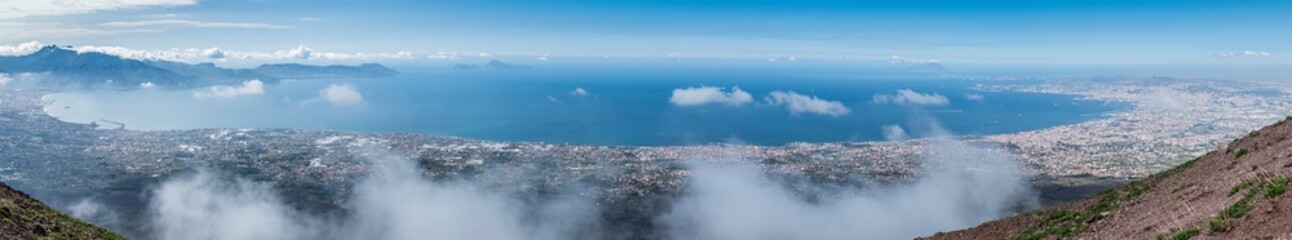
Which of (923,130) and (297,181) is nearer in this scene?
(297,181)

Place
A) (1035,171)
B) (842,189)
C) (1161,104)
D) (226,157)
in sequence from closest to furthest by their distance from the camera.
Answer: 1. (842,189)
2. (1035,171)
3. (226,157)
4. (1161,104)

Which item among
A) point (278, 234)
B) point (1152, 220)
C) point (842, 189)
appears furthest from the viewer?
point (842, 189)

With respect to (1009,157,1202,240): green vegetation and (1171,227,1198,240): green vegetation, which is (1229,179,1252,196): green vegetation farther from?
(1009,157,1202,240): green vegetation

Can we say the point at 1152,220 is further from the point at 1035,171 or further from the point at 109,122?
the point at 109,122

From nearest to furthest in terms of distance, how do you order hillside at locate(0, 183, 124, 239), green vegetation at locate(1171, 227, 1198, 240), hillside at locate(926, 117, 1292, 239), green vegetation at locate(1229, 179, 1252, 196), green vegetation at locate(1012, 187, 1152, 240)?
hillside at locate(926, 117, 1292, 239), green vegetation at locate(1171, 227, 1198, 240), green vegetation at locate(1229, 179, 1252, 196), green vegetation at locate(1012, 187, 1152, 240), hillside at locate(0, 183, 124, 239)

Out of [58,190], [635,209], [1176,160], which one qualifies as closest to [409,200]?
[635,209]

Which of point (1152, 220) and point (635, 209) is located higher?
point (1152, 220)

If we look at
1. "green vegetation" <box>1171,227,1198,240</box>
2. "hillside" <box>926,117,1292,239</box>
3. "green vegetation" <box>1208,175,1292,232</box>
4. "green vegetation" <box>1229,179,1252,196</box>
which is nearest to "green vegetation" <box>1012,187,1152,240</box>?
"hillside" <box>926,117,1292,239</box>

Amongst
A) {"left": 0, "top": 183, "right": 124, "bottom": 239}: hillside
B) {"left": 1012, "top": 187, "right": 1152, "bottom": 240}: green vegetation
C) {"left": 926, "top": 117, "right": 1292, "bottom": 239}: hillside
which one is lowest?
{"left": 0, "top": 183, "right": 124, "bottom": 239}: hillside
